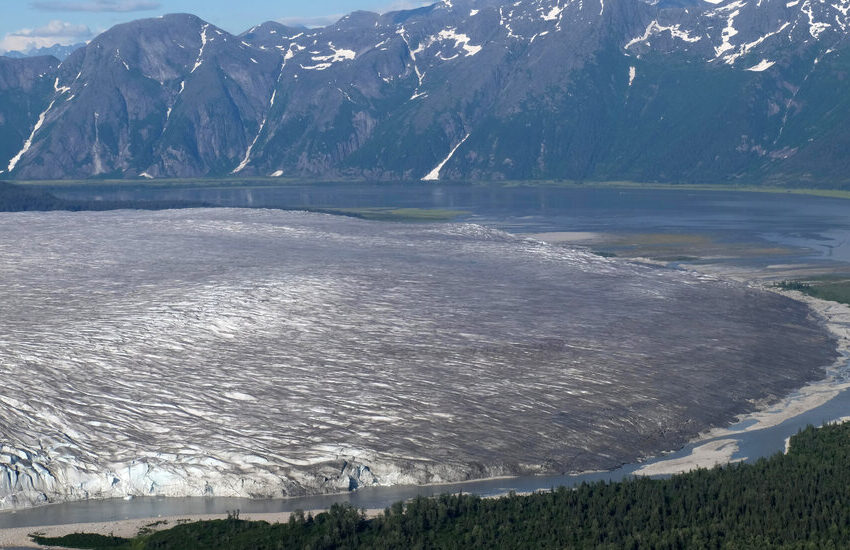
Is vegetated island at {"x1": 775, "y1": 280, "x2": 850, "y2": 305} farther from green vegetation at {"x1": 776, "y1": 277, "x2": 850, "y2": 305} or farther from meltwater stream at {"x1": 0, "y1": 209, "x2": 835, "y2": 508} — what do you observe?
meltwater stream at {"x1": 0, "y1": 209, "x2": 835, "y2": 508}

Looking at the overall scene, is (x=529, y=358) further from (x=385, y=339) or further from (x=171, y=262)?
(x=171, y=262)

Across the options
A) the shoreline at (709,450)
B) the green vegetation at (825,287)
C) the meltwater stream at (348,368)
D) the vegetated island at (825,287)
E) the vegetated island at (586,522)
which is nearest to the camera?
the vegetated island at (586,522)

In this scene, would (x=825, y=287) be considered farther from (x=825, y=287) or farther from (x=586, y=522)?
(x=586, y=522)

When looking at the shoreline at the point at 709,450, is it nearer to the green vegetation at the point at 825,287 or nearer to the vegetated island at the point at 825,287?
the green vegetation at the point at 825,287

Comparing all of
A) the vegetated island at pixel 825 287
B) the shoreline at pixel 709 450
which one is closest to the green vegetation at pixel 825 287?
the vegetated island at pixel 825 287

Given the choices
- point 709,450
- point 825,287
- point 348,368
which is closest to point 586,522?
point 709,450

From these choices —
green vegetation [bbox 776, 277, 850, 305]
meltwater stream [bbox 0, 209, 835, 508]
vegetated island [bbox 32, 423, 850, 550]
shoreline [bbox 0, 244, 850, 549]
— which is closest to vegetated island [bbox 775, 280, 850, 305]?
green vegetation [bbox 776, 277, 850, 305]

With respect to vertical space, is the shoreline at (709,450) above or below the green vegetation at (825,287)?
below
